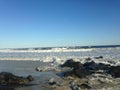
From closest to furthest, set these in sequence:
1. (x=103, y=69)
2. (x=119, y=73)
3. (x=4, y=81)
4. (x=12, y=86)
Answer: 1. (x=12, y=86)
2. (x=4, y=81)
3. (x=119, y=73)
4. (x=103, y=69)

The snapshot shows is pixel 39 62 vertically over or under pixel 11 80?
over

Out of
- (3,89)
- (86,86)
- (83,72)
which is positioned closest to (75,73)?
(83,72)

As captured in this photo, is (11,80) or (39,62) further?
(39,62)

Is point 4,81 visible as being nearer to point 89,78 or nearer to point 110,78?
point 89,78

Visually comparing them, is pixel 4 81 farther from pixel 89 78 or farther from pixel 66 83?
pixel 89 78

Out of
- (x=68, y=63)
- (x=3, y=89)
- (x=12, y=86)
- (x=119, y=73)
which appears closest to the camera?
(x=3, y=89)

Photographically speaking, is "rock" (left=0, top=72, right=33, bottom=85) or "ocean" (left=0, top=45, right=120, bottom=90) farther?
"ocean" (left=0, top=45, right=120, bottom=90)

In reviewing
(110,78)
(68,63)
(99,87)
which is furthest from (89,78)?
(68,63)

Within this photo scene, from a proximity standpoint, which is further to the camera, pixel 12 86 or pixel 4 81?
pixel 4 81

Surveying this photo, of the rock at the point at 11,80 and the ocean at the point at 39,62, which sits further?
the ocean at the point at 39,62

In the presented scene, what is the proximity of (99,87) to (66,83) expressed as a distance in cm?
281

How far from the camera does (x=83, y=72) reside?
20859 millimetres

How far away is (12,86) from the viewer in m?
16.5

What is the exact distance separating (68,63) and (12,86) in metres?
12.8
